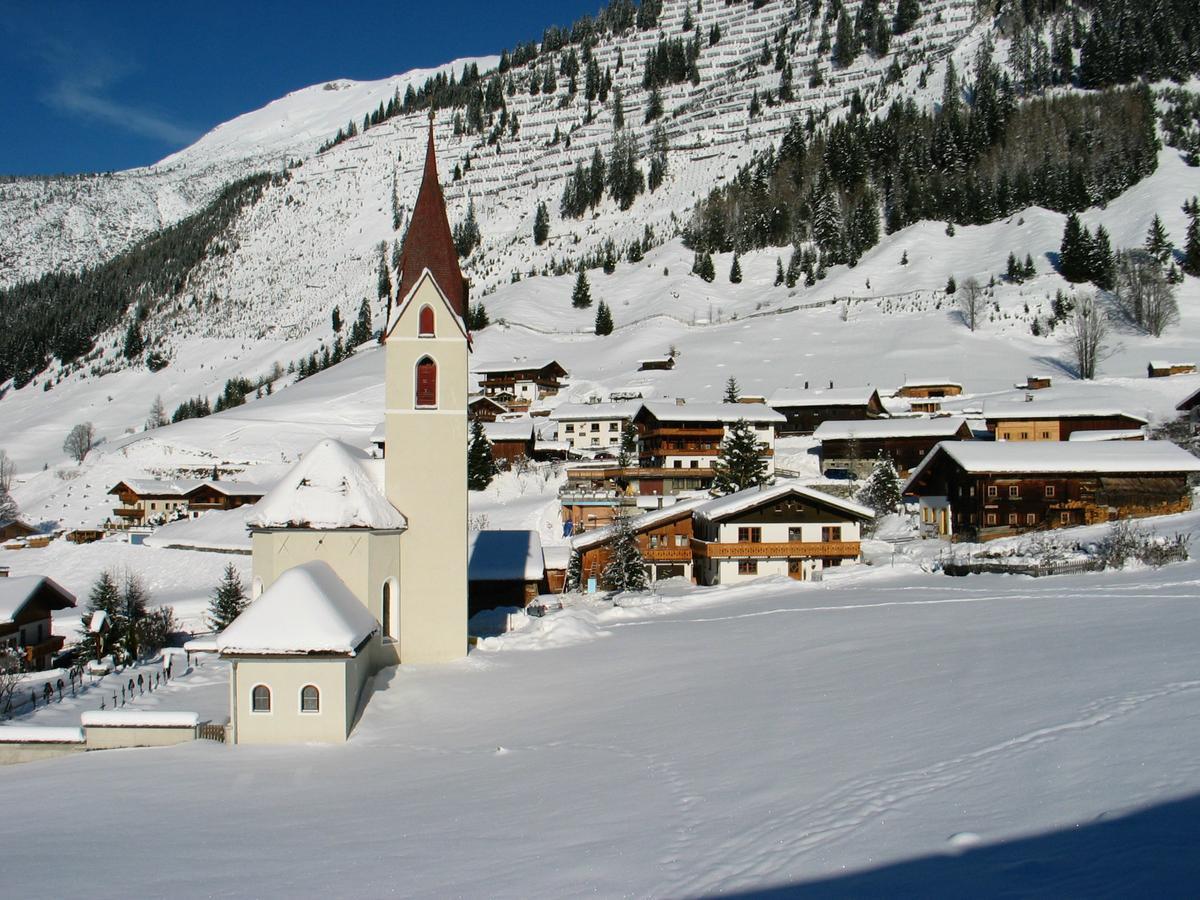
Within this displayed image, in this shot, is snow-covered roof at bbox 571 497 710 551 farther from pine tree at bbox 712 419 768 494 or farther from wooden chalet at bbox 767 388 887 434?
wooden chalet at bbox 767 388 887 434

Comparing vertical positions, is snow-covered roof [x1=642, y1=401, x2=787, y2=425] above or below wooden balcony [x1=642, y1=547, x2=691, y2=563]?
above

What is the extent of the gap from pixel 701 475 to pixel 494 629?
1112 inches

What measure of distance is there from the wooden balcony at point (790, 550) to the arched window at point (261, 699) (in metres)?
22.6

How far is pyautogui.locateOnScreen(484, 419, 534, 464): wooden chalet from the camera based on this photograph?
2566 inches

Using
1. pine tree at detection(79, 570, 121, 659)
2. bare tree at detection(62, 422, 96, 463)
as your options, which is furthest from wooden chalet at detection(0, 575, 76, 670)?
bare tree at detection(62, 422, 96, 463)

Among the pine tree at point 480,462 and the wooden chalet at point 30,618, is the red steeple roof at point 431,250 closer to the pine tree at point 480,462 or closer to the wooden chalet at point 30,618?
the wooden chalet at point 30,618

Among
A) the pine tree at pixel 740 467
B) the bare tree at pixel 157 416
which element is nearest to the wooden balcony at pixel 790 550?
the pine tree at pixel 740 467

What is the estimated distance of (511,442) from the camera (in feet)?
216

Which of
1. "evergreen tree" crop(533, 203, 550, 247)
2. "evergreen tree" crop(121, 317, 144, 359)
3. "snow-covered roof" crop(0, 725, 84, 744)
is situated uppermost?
"evergreen tree" crop(533, 203, 550, 247)

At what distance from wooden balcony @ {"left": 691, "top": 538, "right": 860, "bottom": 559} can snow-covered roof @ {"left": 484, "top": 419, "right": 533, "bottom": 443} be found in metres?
31.1

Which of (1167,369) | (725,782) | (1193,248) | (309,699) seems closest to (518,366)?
(1167,369)

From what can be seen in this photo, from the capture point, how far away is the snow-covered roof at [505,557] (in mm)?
33938

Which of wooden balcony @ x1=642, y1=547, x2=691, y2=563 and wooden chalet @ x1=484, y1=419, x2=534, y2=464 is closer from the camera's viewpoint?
wooden balcony @ x1=642, y1=547, x2=691, y2=563

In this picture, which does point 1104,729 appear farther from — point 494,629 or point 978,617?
point 494,629
